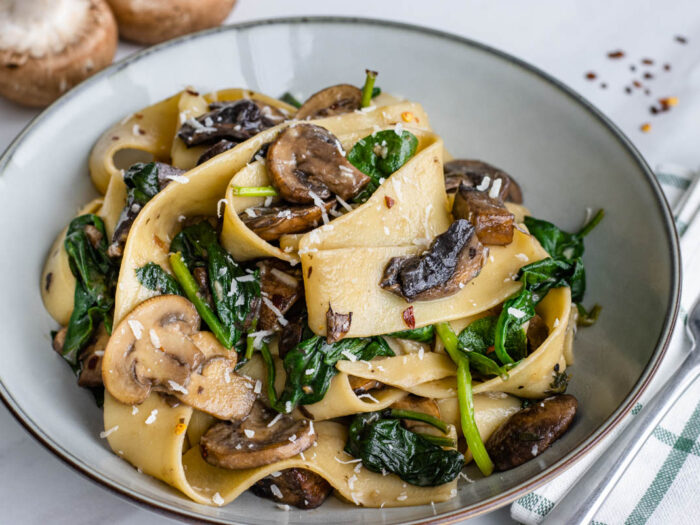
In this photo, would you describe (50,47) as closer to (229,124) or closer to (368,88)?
(229,124)

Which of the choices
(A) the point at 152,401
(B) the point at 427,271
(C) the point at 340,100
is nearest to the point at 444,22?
(C) the point at 340,100

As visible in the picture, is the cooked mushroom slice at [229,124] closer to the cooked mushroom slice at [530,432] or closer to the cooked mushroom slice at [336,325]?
the cooked mushroom slice at [336,325]

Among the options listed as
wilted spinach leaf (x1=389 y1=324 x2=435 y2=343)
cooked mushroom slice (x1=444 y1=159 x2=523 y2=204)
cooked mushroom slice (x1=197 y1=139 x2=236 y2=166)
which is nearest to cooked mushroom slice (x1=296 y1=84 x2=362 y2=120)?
cooked mushroom slice (x1=197 y1=139 x2=236 y2=166)

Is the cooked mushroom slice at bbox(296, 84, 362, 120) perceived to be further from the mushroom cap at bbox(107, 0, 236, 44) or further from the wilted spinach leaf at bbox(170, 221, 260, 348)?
the mushroom cap at bbox(107, 0, 236, 44)

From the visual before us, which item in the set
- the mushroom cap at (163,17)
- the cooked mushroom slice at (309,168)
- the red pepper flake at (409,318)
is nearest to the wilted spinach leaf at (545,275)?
the red pepper flake at (409,318)

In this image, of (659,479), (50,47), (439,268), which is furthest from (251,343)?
(50,47)
